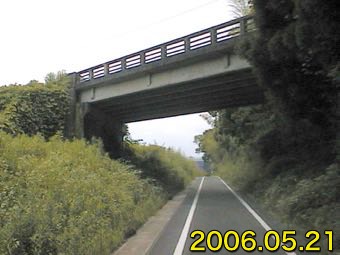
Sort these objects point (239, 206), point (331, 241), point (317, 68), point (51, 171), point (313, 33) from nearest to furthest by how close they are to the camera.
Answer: point (331, 241)
point (313, 33)
point (51, 171)
point (317, 68)
point (239, 206)

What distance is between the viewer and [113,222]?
12.6 metres

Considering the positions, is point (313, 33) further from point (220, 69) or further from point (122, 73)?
point (122, 73)

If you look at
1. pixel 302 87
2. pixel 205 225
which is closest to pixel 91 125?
pixel 205 225

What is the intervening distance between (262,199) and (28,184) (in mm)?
12183

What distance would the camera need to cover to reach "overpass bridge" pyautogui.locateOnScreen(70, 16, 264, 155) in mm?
24203

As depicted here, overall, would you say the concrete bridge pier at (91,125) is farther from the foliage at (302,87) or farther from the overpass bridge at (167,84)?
the foliage at (302,87)

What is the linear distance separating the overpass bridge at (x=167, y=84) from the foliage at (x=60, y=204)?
7.79 metres

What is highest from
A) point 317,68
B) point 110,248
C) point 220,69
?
point 220,69

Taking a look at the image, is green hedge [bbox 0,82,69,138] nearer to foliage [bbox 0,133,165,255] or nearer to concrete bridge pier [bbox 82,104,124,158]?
concrete bridge pier [bbox 82,104,124,158]

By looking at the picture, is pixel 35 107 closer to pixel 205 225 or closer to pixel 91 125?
pixel 91 125

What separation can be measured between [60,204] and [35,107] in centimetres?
1798

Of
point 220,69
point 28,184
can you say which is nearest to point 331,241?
point 28,184

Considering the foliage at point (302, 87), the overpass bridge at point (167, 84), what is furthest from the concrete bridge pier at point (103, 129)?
the foliage at point (302, 87)

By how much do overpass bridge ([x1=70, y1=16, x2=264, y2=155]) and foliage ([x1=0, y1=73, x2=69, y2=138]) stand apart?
1.00 m
